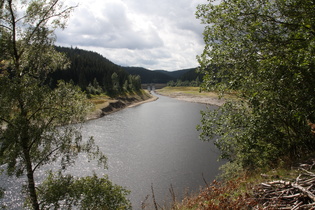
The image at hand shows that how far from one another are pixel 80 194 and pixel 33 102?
6.07 metres

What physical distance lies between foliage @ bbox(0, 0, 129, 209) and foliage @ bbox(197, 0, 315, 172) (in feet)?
31.0

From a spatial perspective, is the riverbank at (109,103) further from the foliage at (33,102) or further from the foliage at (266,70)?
the foliage at (266,70)

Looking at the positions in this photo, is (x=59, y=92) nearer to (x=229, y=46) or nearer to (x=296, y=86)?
→ (x=229, y=46)

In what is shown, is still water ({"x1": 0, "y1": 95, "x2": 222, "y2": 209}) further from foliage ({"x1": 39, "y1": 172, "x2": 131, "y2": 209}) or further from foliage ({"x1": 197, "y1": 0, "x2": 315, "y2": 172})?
foliage ({"x1": 197, "y1": 0, "x2": 315, "y2": 172})

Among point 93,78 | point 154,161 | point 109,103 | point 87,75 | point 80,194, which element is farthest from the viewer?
point 93,78

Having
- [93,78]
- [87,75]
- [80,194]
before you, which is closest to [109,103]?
[87,75]

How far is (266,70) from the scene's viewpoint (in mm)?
11234

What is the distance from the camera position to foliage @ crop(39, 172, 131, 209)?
12.5 meters

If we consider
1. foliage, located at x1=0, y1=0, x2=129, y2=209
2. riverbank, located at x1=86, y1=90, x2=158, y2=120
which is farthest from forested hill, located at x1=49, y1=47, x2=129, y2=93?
foliage, located at x1=0, y1=0, x2=129, y2=209

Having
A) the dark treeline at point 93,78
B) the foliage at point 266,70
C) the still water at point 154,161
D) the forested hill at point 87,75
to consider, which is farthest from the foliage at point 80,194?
the forested hill at point 87,75

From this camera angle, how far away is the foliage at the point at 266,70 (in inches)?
403

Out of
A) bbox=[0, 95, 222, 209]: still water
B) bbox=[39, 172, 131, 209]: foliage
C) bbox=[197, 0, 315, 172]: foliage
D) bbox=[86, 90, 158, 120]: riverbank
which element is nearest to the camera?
bbox=[197, 0, 315, 172]: foliage

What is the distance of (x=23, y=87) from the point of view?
A: 1164cm

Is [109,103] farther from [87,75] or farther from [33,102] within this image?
[33,102]
